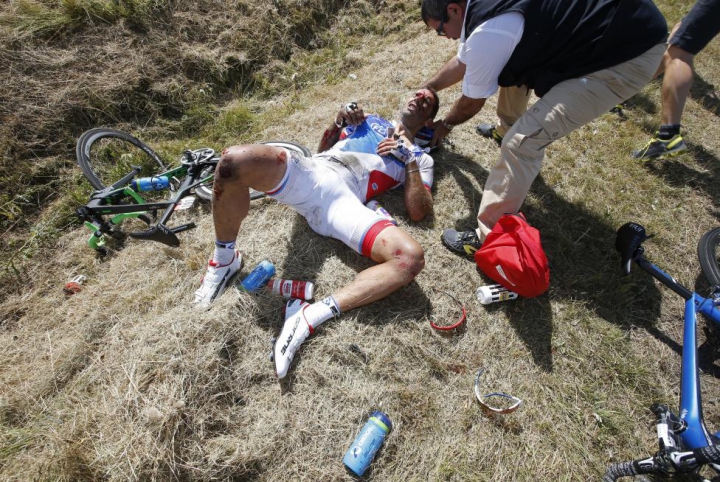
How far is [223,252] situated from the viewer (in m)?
2.91

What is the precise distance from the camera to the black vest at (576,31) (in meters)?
2.48

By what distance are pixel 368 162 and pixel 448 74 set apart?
1.32m

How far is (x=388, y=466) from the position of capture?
90.0 inches

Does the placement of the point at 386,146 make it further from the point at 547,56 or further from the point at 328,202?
the point at 547,56

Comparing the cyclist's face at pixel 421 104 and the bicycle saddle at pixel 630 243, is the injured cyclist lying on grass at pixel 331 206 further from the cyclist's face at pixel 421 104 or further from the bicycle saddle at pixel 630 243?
the bicycle saddle at pixel 630 243

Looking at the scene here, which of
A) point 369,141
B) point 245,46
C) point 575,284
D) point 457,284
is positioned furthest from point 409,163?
point 245,46

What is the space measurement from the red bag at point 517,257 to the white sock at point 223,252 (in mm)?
2122

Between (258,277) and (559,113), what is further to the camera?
(258,277)

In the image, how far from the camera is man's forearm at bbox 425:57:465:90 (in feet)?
12.1

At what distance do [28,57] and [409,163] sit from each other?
17.0ft

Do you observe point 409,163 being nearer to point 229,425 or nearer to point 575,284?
point 575,284

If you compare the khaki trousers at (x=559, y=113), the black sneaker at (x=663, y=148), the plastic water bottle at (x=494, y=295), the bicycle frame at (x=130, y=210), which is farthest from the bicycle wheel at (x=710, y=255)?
the bicycle frame at (x=130, y=210)

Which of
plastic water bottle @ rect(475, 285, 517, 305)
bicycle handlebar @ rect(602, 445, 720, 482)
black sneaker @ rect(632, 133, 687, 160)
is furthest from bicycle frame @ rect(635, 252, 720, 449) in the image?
black sneaker @ rect(632, 133, 687, 160)

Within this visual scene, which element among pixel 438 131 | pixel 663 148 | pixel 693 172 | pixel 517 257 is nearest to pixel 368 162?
pixel 438 131
